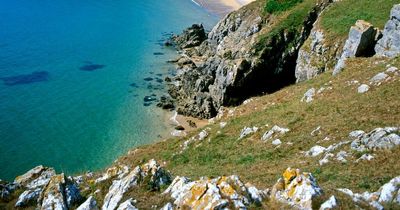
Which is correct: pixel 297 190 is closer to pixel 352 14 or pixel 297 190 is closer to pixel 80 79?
pixel 352 14

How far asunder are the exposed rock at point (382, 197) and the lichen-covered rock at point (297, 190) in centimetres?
165

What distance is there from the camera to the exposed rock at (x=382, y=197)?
15.1 metres

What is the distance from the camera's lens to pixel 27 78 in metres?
81.3

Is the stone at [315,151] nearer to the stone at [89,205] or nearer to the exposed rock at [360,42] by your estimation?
the stone at [89,205]

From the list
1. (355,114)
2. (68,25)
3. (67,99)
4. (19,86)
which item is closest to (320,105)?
(355,114)

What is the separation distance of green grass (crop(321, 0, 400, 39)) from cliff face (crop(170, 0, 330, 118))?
530 centimetres

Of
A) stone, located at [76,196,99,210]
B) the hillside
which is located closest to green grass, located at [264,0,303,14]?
the hillside

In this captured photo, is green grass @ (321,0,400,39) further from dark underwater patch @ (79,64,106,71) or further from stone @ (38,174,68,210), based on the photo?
dark underwater patch @ (79,64,106,71)

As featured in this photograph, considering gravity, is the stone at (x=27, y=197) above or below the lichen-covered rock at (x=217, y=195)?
below

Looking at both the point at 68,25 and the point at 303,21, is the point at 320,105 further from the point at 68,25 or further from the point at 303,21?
the point at 68,25

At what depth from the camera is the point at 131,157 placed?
42.9 meters

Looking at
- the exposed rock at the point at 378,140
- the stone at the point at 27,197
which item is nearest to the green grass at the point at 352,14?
the exposed rock at the point at 378,140

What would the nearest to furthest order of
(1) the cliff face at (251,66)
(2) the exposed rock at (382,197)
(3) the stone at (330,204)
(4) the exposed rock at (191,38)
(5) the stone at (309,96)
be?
(3) the stone at (330,204) < (2) the exposed rock at (382,197) < (5) the stone at (309,96) < (1) the cliff face at (251,66) < (4) the exposed rock at (191,38)

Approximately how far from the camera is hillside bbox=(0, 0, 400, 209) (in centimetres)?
1658
